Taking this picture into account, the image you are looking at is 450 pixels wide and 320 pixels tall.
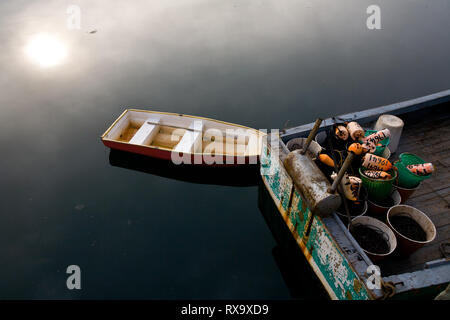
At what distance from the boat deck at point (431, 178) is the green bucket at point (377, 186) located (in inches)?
49.3

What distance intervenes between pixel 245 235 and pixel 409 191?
6191 mm

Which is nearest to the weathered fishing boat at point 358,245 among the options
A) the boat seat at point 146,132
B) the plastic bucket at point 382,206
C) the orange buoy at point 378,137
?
the plastic bucket at point 382,206

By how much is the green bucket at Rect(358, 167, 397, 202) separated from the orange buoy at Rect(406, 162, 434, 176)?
467 millimetres

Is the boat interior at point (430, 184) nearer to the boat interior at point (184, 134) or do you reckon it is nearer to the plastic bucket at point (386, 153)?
the plastic bucket at point (386, 153)

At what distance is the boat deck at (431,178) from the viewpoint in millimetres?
7098

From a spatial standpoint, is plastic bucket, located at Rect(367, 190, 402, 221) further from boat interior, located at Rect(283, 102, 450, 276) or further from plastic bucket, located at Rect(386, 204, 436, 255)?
boat interior, located at Rect(283, 102, 450, 276)

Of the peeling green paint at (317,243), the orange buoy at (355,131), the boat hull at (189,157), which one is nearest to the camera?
the peeling green paint at (317,243)

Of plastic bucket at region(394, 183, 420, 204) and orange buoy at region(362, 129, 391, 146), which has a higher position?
orange buoy at region(362, 129, 391, 146)

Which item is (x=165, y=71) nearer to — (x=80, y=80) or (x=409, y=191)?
(x=80, y=80)

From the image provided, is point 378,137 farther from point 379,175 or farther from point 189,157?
point 189,157

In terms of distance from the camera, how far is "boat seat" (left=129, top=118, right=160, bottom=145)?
45.4ft

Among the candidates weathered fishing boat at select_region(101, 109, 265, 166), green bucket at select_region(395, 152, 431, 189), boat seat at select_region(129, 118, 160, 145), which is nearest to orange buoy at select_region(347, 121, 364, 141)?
green bucket at select_region(395, 152, 431, 189)

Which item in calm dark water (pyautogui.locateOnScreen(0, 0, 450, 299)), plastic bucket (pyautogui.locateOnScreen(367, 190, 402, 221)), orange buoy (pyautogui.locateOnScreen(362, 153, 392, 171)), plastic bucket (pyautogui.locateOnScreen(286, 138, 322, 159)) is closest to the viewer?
plastic bucket (pyautogui.locateOnScreen(367, 190, 402, 221))
